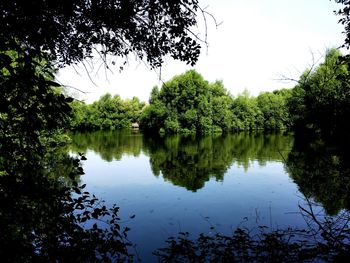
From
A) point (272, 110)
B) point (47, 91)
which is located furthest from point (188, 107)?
point (47, 91)

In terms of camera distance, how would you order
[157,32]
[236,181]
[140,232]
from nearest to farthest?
[157,32] → [140,232] → [236,181]

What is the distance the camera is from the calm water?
1455cm

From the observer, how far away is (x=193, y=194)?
67.5 ft

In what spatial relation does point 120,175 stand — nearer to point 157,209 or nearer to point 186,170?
point 186,170

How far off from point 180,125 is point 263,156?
50004 mm

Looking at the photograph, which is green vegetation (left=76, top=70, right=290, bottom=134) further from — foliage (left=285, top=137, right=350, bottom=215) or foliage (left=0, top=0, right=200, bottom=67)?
foliage (left=0, top=0, right=200, bottom=67)

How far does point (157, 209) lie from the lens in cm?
1727

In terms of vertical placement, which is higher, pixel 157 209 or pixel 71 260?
pixel 71 260

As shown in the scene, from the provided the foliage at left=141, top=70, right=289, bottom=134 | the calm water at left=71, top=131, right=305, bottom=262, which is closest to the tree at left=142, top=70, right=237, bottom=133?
Result: the foliage at left=141, top=70, right=289, bottom=134

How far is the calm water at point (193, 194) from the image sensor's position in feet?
47.7

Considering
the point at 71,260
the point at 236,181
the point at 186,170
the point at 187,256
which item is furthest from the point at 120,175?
the point at 71,260

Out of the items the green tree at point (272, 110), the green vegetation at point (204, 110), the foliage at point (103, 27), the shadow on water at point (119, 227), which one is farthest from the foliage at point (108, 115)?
the foliage at point (103, 27)

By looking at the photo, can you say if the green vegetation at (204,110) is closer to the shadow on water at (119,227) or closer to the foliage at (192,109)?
the foliage at (192,109)

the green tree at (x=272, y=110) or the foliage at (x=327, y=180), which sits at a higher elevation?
the green tree at (x=272, y=110)
